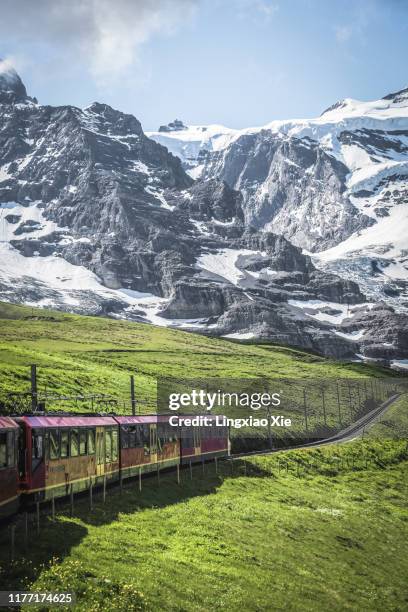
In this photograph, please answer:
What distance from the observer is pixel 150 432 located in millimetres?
49844

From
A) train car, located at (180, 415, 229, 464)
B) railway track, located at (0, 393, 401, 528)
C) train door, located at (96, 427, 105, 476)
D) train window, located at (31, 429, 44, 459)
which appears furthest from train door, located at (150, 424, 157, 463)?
train window, located at (31, 429, 44, 459)

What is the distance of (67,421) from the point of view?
122 feet

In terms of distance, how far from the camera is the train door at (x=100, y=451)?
40594mm

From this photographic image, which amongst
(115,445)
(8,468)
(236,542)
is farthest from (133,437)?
(8,468)

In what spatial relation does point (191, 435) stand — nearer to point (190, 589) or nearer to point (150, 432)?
point (150, 432)

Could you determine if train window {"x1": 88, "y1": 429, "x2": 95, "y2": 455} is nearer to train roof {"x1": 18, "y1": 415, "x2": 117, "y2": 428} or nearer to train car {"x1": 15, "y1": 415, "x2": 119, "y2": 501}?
train car {"x1": 15, "y1": 415, "x2": 119, "y2": 501}

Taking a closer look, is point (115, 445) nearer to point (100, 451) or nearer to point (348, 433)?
point (100, 451)

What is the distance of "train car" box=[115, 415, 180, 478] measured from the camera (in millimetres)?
45438

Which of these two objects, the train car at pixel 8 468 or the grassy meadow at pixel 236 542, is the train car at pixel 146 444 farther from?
the train car at pixel 8 468

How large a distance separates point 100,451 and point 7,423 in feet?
36.3

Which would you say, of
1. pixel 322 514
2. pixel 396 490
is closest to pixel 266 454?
pixel 396 490

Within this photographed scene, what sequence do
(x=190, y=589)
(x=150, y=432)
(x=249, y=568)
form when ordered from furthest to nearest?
(x=150, y=432) < (x=249, y=568) < (x=190, y=589)

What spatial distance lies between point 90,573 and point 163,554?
6317mm

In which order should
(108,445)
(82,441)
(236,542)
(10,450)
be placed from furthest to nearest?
(108,445) → (236,542) → (82,441) → (10,450)
